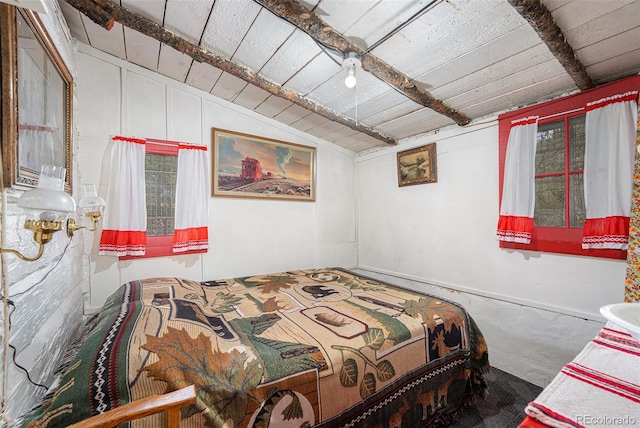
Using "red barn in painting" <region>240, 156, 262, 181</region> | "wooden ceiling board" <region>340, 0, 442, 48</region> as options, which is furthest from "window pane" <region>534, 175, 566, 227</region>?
"red barn in painting" <region>240, 156, 262, 181</region>

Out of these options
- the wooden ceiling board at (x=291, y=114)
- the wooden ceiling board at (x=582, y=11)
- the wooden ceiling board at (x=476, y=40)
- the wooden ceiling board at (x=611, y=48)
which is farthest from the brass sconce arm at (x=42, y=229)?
the wooden ceiling board at (x=611, y=48)

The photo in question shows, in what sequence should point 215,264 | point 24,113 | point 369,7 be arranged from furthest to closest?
1. point 215,264
2. point 369,7
3. point 24,113

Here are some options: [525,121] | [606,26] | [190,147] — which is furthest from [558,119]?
[190,147]

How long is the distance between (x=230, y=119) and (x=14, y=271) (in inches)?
94.4

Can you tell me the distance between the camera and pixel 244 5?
162cm

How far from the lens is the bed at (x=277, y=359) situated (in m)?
0.89

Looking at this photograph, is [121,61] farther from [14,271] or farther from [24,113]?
[14,271]

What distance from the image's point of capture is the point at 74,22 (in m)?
1.93

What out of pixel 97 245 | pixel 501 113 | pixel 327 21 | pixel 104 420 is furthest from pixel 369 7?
pixel 97 245

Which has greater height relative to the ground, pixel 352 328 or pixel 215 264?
pixel 215 264

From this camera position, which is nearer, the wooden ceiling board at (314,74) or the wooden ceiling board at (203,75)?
the wooden ceiling board at (314,74)

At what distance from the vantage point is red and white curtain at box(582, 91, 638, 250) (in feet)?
5.59

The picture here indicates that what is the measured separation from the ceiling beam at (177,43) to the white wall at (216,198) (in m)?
0.63

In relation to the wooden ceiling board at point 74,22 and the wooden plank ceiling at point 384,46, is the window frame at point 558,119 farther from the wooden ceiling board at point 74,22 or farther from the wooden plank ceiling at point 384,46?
the wooden ceiling board at point 74,22
